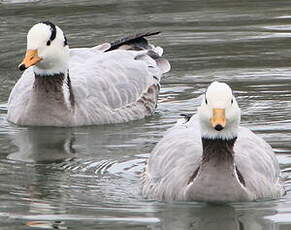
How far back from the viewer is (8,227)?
10.2m

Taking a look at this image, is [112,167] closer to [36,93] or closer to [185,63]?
[36,93]

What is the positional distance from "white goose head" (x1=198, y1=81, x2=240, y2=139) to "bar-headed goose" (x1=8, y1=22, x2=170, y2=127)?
12.2 feet

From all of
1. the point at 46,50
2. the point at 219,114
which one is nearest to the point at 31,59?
the point at 46,50

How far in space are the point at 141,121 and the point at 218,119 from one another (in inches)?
187

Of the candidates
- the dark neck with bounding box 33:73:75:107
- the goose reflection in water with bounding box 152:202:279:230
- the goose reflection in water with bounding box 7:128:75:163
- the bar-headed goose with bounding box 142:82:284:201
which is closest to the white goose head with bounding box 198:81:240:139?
the bar-headed goose with bounding box 142:82:284:201

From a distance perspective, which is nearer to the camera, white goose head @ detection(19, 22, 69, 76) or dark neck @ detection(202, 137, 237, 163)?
dark neck @ detection(202, 137, 237, 163)

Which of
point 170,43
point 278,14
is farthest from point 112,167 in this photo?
point 278,14

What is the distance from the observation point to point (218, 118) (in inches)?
406

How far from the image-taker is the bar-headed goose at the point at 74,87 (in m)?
14.5

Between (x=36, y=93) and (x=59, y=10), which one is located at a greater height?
(x=59, y=10)

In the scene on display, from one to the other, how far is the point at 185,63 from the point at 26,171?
5.54m

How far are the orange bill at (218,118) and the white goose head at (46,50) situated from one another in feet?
13.2

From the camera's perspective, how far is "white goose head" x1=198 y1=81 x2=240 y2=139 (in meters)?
10.4

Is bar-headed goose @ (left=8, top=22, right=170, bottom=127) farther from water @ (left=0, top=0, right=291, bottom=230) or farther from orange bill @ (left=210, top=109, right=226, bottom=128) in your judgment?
orange bill @ (left=210, top=109, right=226, bottom=128)
